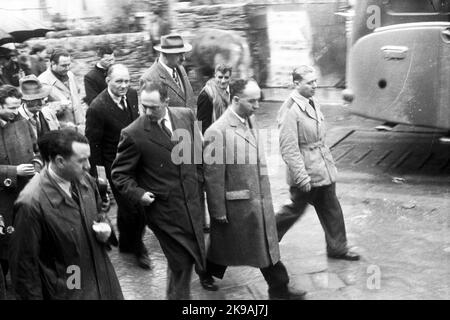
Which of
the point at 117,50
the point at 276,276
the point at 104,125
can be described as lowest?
the point at 276,276

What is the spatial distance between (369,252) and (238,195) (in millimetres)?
1555

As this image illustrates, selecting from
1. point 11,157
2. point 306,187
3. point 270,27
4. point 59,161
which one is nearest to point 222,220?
point 306,187

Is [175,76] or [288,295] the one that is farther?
[175,76]

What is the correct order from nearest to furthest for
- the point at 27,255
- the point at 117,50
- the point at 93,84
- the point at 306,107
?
the point at 27,255
the point at 306,107
the point at 93,84
the point at 117,50

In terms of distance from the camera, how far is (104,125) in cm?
618

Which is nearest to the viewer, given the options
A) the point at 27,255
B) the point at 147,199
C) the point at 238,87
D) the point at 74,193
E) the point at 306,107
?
the point at 27,255

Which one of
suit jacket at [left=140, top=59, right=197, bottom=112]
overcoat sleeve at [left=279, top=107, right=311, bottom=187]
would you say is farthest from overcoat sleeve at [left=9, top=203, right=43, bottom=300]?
suit jacket at [left=140, top=59, right=197, bottom=112]

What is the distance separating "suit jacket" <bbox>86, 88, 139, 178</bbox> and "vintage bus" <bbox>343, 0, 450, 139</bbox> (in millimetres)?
2910

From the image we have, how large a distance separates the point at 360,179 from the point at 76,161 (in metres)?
4.47

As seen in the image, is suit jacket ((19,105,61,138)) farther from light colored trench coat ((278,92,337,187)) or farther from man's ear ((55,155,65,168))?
man's ear ((55,155,65,168))

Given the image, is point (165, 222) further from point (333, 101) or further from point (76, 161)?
point (333, 101)

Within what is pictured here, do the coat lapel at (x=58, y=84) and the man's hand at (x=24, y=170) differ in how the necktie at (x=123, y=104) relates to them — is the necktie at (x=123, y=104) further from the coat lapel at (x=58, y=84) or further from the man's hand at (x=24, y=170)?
the man's hand at (x=24, y=170)

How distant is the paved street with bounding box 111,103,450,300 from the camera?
5441 mm

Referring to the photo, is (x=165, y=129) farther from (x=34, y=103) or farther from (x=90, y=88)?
(x=90, y=88)
